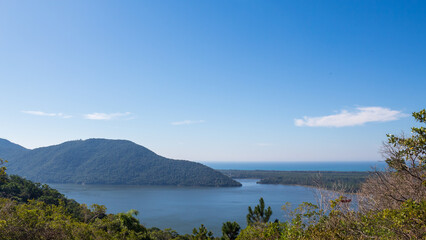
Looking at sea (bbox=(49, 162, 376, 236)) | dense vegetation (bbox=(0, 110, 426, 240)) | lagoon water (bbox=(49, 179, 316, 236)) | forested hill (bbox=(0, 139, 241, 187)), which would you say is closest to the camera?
dense vegetation (bbox=(0, 110, 426, 240))

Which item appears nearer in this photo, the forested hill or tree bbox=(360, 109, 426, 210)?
tree bbox=(360, 109, 426, 210)

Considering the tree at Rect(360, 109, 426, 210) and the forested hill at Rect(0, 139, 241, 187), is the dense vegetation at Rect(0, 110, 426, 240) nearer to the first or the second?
the tree at Rect(360, 109, 426, 210)

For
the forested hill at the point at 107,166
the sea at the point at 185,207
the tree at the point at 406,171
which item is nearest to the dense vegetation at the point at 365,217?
the tree at the point at 406,171

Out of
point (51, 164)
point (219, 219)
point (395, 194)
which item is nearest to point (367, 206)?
point (395, 194)

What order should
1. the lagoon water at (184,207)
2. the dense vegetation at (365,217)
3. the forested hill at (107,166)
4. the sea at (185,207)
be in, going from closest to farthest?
the dense vegetation at (365,217) < the sea at (185,207) < the lagoon water at (184,207) < the forested hill at (107,166)

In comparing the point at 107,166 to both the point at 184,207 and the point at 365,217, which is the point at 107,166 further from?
the point at 365,217

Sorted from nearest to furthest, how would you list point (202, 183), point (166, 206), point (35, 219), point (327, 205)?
point (327, 205) < point (35, 219) < point (166, 206) < point (202, 183)

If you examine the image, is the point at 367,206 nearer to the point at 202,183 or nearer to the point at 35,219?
the point at 35,219

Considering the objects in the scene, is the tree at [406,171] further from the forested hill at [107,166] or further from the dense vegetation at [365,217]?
the forested hill at [107,166]

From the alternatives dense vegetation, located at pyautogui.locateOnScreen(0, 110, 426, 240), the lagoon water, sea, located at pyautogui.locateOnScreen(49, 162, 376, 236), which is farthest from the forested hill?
dense vegetation, located at pyautogui.locateOnScreen(0, 110, 426, 240)
